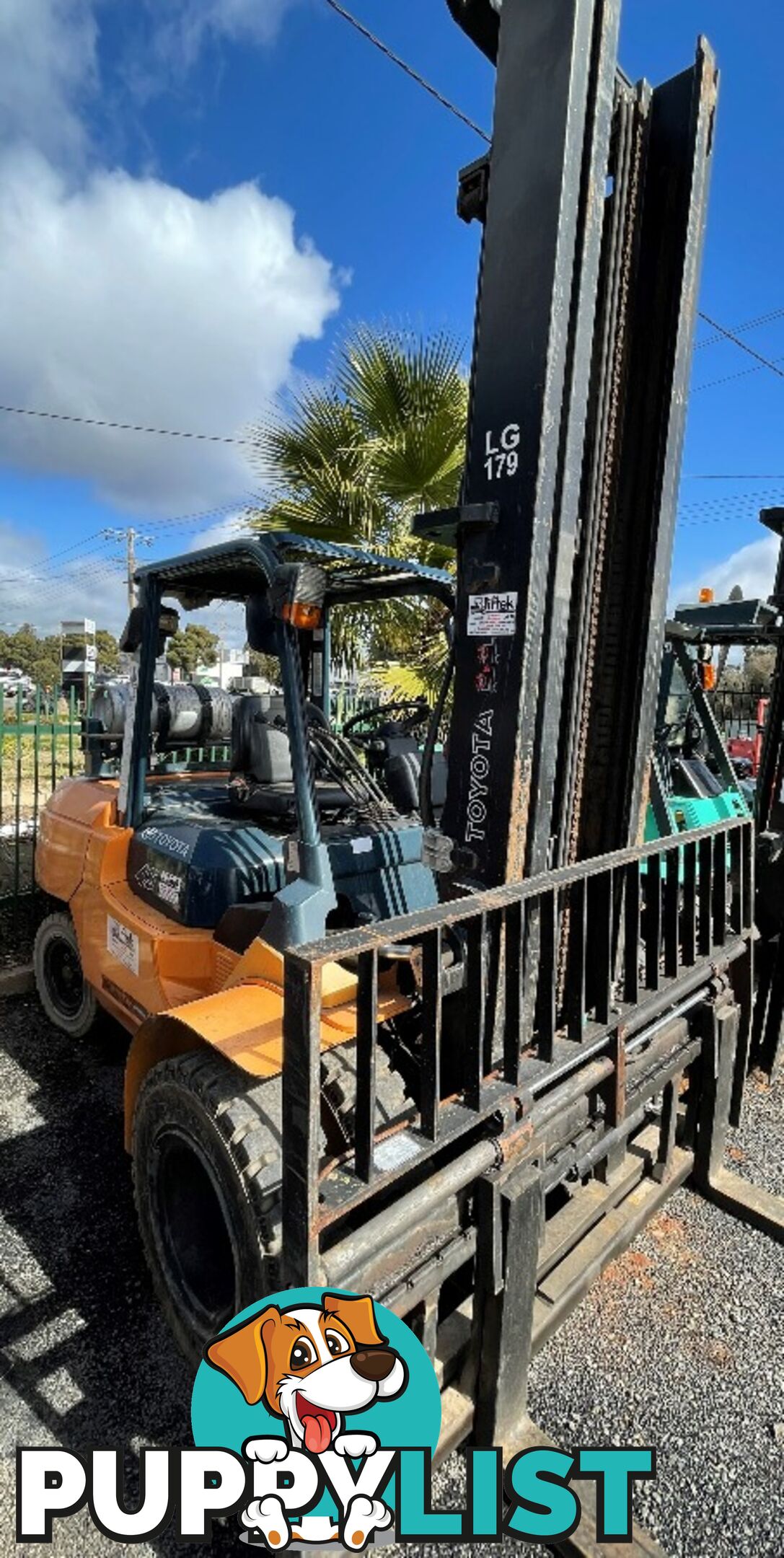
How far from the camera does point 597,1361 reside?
2.44 meters

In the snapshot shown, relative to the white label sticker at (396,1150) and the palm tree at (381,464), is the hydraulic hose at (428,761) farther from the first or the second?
the palm tree at (381,464)

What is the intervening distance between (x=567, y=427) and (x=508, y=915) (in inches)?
54.6

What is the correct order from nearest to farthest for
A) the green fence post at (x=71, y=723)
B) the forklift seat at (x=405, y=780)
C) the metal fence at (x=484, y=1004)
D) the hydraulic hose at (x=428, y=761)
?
the metal fence at (x=484, y=1004), the hydraulic hose at (x=428, y=761), the forklift seat at (x=405, y=780), the green fence post at (x=71, y=723)

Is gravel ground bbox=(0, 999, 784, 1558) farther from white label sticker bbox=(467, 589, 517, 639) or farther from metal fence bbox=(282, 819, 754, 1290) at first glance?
white label sticker bbox=(467, 589, 517, 639)

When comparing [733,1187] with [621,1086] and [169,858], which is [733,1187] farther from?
[169,858]

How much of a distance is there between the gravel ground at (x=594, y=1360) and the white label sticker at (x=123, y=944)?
0.95 meters

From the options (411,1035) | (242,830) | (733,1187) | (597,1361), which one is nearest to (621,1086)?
(411,1035)

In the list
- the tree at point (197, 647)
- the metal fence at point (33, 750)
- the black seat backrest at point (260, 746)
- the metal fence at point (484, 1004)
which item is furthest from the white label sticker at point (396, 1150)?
the tree at point (197, 647)

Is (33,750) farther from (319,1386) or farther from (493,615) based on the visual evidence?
(319,1386)

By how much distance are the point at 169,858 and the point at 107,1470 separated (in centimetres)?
192

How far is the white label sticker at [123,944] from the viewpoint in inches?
127

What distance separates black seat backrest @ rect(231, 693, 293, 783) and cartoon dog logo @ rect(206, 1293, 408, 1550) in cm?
207

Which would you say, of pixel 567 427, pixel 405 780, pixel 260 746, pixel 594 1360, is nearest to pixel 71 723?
pixel 260 746

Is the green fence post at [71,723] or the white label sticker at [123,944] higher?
the green fence post at [71,723]
